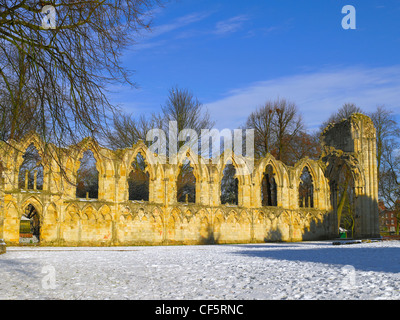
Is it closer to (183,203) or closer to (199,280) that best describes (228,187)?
(183,203)

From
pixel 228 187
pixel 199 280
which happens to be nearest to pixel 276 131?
pixel 228 187

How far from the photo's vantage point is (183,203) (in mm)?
21109

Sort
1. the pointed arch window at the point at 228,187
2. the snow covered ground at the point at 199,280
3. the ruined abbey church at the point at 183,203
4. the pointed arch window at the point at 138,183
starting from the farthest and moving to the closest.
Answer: the pointed arch window at the point at 228,187
the pointed arch window at the point at 138,183
the ruined abbey church at the point at 183,203
the snow covered ground at the point at 199,280

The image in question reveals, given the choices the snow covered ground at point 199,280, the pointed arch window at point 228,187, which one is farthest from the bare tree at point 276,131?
the snow covered ground at point 199,280

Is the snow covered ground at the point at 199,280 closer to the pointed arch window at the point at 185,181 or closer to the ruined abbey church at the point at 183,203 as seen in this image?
the ruined abbey church at the point at 183,203

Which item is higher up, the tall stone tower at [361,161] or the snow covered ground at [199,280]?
the tall stone tower at [361,161]

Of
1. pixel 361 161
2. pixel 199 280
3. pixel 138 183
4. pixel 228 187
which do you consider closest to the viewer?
pixel 199 280

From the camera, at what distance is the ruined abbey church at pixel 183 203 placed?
17406 mm

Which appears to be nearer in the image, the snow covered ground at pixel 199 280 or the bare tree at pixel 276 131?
the snow covered ground at pixel 199 280

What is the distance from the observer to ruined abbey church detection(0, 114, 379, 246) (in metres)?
17.4

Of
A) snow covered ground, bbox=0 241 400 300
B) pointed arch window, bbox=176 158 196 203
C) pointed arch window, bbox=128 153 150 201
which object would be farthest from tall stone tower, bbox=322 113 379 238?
snow covered ground, bbox=0 241 400 300

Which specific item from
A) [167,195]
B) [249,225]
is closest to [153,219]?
[167,195]

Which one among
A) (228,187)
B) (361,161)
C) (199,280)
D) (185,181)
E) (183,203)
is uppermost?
(361,161)
